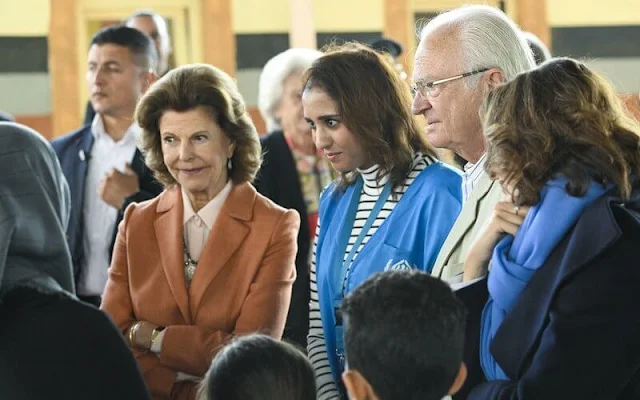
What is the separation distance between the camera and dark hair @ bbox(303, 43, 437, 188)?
339 cm

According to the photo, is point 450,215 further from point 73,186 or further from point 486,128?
point 73,186

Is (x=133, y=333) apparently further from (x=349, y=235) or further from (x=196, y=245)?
(x=349, y=235)

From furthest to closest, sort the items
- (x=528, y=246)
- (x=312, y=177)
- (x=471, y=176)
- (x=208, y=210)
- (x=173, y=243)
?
1. (x=312, y=177)
2. (x=208, y=210)
3. (x=173, y=243)
4. (x=471, y=176)
5. (x=528, y=246)

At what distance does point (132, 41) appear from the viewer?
5.36m

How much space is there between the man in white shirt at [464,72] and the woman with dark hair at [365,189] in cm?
15

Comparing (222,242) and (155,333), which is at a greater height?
A: (222,242)

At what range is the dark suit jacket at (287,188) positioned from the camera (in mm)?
4742

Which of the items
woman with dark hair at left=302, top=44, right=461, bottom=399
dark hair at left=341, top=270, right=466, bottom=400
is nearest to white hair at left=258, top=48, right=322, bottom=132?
woman with dark hair at left=302, top=44, right=461, bottom=399

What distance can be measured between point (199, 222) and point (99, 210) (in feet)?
4.73

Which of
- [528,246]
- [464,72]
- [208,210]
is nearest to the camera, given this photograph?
[528,246]

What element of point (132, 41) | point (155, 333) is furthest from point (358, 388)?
point (132, 41)

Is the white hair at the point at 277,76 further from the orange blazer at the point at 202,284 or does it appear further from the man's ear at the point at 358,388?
the man's ear at the point at 358,388

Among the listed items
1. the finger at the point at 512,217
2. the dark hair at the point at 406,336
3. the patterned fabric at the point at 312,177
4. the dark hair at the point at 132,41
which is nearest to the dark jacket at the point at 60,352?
the dark hair at the point at 406,336

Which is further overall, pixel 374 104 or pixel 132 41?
pixel 132 41
